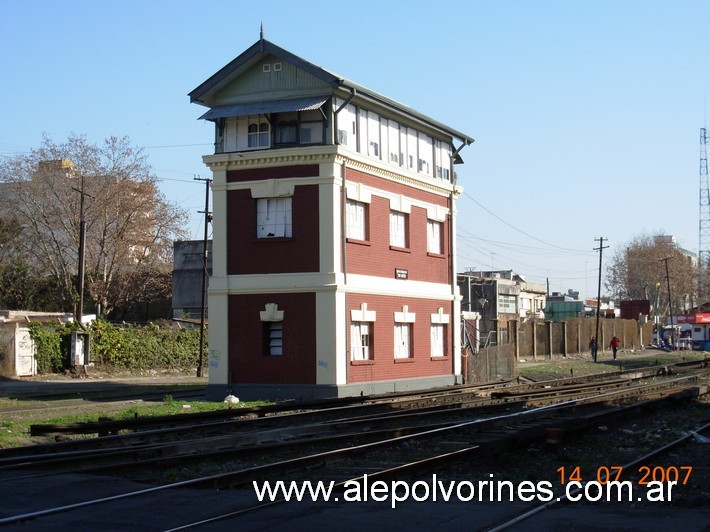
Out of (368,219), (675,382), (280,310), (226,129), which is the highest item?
(226,129)

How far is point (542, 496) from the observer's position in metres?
10.8

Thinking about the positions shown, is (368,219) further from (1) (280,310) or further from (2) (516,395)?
(2) (516,395)

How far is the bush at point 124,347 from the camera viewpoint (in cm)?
4112

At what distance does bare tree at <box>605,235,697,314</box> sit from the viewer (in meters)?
124

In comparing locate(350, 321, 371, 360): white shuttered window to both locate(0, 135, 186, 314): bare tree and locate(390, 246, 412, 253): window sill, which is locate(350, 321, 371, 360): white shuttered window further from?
locate(0, 135, 186, 314): bare tree

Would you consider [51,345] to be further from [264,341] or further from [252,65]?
[252,65]

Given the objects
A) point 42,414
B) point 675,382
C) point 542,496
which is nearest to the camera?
point 542,496

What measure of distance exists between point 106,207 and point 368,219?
33.7 metres

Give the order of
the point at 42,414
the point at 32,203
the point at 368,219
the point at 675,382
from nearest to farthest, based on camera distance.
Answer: the point at 42,414, the point at 368,219, the point at 675,382, the point at 32,203

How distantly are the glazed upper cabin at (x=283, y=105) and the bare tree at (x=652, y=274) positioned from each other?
10009 cm

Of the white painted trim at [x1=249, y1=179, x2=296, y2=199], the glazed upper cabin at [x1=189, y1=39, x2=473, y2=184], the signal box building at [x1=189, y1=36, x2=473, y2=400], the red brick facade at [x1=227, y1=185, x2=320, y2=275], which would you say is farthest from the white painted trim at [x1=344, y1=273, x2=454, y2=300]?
the glazed upper cabin at [x1=189, y1=39, x2=473, y2=184]

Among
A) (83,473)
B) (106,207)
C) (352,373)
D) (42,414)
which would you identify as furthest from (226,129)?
(106,207)

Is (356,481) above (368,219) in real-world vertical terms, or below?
below

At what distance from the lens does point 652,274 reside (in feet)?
410
